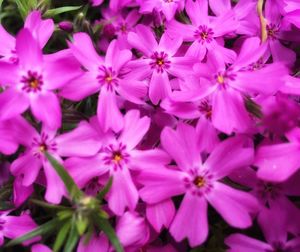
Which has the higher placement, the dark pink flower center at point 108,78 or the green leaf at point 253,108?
the dark pink flower center at point 108,78

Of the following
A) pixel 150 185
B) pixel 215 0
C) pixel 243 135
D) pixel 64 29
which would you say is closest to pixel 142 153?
pixel 150 185

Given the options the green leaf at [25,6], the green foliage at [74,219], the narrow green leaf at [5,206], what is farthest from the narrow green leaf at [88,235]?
the green leaf at [25,6]

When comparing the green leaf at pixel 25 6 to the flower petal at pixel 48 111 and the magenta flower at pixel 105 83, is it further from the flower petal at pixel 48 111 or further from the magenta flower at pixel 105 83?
the flower petal at pixel 48 111

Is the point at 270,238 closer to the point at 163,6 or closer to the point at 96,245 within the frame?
the point at 96,245

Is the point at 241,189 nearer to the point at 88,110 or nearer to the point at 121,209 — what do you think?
the point at 121,209

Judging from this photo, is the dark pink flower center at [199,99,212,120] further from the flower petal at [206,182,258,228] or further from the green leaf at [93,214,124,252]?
the green leaf at [93,214,124,252]

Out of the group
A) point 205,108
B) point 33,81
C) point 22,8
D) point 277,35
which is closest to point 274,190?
point 205,108
